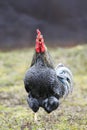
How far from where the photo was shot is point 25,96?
1134 cm

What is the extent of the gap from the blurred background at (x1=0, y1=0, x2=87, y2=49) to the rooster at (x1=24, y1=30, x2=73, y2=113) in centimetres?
839

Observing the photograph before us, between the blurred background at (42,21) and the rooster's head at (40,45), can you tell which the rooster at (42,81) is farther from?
the blurred background at (42,21)

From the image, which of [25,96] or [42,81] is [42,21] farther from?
[42,81]

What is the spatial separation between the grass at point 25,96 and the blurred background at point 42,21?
1.27 ft

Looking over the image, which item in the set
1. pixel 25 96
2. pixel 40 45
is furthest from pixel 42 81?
pixel 25 96

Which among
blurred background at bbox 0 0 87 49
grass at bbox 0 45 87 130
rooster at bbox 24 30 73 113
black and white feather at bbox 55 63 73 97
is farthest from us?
blurred background at bbox 0 0 87 49

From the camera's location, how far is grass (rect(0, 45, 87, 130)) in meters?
8.84

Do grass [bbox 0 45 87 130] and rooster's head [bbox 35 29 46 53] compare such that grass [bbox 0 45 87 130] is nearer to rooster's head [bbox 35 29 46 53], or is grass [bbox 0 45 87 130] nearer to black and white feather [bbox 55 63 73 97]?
black and white feather [bbox 55 63 73 97]

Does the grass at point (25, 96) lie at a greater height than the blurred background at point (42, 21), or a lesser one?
lesser

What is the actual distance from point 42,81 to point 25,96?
3718 mm

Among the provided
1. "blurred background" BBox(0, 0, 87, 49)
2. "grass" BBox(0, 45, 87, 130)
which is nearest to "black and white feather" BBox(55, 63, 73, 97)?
"grass" BBox(0, 45, 87, 130)

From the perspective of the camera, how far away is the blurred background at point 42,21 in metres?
16.2

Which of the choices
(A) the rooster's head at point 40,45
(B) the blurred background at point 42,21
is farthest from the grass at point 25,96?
(A) the rooster's head at point 40,45

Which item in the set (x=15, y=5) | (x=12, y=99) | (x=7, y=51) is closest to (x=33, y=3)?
(x=15, y=5)
